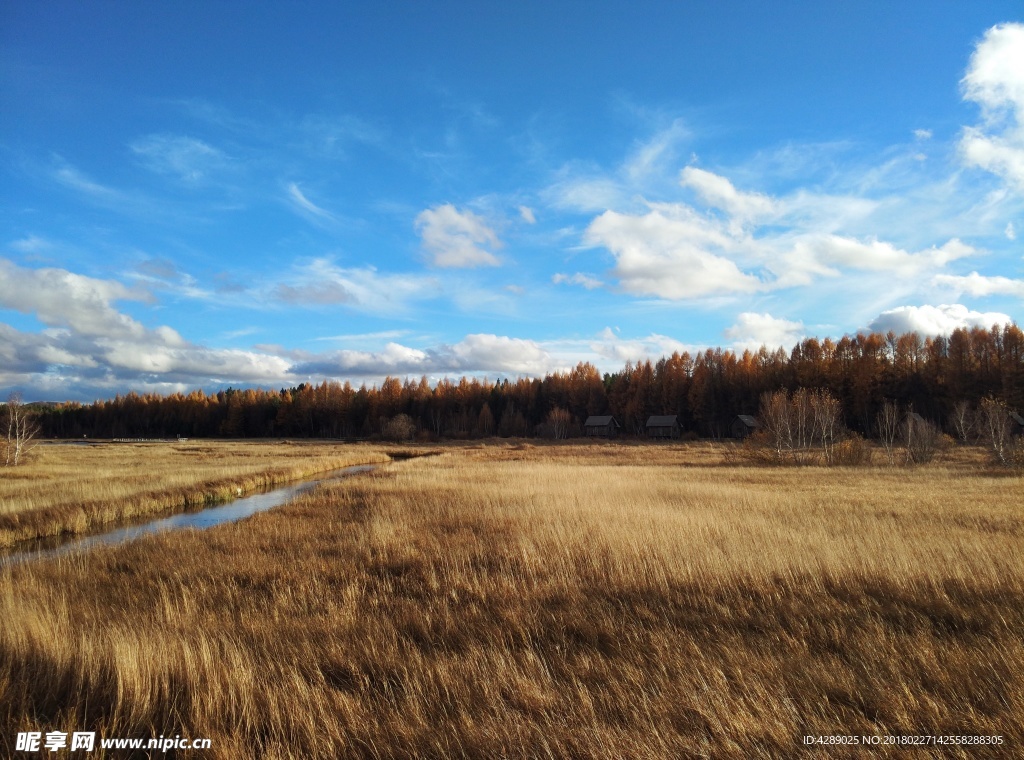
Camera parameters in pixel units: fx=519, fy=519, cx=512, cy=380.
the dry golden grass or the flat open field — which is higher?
the flat open field

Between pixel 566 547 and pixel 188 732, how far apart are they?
24.5 feet

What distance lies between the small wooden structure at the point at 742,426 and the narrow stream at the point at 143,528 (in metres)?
68.1

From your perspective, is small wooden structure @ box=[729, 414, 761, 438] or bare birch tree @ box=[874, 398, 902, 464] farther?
small wooden structure @ box=[729, 414, 761, 438]

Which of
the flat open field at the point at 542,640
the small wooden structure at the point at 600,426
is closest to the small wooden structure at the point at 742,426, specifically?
the small wooden structure at the point at 600,426

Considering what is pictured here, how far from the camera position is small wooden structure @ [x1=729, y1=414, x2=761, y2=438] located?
77.8m

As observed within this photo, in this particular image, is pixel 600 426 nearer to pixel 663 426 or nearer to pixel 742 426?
pixel 663 426

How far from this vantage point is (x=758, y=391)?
8412 centimetres

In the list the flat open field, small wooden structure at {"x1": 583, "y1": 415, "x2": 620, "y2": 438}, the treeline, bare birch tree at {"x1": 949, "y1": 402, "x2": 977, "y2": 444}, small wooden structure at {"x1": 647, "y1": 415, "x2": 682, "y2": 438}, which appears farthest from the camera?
small wooden structure at {"x1": 583, "y1": 415, "x2": 620, "y2": 438}

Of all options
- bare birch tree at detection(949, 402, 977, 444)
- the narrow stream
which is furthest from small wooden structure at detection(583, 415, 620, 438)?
the narrow stream

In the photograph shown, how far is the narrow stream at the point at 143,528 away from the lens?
13.8 meters

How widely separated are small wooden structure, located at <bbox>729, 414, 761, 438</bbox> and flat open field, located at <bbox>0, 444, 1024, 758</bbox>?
69.4m

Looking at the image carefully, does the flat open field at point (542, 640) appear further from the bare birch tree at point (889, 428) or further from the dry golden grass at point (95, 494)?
the bare birch tree at point (889, 428)

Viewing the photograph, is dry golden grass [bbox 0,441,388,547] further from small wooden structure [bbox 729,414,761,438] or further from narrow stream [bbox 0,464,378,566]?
small wooden structure [bbox 729,414,761,438]

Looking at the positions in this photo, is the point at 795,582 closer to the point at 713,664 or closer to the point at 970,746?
the point at 713,664
